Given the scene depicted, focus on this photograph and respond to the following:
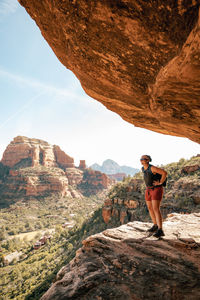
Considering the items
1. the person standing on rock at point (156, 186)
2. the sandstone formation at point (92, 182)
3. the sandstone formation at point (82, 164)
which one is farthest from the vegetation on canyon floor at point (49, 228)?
the sandstone formation at point (82, 164)

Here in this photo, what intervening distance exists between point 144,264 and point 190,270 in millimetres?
877

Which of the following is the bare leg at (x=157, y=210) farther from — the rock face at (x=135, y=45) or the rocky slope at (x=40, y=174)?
the rocky slope at (x=40, y=174)

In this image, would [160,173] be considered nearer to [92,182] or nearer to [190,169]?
[190,169]

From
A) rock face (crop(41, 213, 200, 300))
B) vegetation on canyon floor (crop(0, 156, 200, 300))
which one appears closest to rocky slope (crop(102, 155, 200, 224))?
vegetation on canyon floor (crop(0, 156, 200, 300))

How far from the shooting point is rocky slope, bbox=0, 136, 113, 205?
264ft

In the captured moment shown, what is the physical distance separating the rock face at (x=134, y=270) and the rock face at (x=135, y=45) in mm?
3377

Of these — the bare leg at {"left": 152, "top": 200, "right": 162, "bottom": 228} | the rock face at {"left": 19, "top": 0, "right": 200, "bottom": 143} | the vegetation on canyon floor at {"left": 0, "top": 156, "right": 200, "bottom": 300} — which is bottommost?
Answer: the vegetation on canyon floor at {"left": 0, "top": 156, "right": 200, "bottom": 300}

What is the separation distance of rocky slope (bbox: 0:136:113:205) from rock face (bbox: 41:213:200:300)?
83.9m

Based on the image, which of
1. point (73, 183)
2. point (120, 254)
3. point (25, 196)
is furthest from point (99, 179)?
point (120, 254)

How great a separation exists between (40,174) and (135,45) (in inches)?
3759

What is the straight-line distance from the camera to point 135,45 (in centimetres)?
284

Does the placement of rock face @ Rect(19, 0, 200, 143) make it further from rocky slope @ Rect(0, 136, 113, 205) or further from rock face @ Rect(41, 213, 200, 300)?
rocky slope @ Rect(0, 136, 113, 205)

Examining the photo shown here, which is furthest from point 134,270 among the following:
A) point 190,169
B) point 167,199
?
point 190,169

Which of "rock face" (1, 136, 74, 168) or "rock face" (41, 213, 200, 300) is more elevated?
"rock face" (1, 136, 74, 168)
